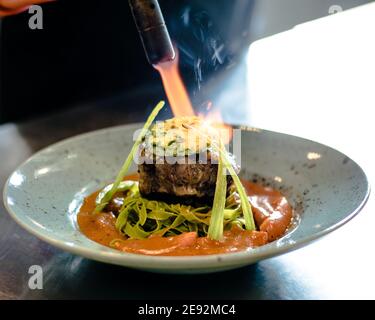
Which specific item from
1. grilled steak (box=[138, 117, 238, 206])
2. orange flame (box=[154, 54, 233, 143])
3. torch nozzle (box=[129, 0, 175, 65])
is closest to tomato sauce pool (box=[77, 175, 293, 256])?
grilled steak (box=[138, 117, 238, 206])

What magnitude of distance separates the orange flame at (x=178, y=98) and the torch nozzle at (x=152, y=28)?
0.07 metres

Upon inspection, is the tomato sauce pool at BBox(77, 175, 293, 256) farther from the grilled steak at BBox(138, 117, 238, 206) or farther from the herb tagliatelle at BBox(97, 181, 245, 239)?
the grilled steak at BBox(138, 117, 238, 206)

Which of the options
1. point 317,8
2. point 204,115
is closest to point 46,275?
point 204,115

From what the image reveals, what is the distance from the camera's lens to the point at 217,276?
212cm

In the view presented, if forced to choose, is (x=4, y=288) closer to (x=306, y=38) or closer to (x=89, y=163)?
(x=89, y=163)

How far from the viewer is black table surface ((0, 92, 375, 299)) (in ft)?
6.64

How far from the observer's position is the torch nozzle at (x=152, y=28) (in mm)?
2162

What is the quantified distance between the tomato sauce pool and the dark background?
2.41m

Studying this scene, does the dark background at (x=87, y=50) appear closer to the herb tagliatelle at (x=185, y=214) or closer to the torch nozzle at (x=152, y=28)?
the herb tagliatelle at (x=185, y=214)

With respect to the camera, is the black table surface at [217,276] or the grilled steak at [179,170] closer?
the black table surface at [217,276]

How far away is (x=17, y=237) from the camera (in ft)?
8.50

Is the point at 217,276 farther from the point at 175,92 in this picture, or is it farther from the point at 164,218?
the point at 175,92

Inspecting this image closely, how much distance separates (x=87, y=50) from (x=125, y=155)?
105 inches

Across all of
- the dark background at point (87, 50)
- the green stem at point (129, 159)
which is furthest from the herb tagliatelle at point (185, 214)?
the dark background at point (87, 50)
